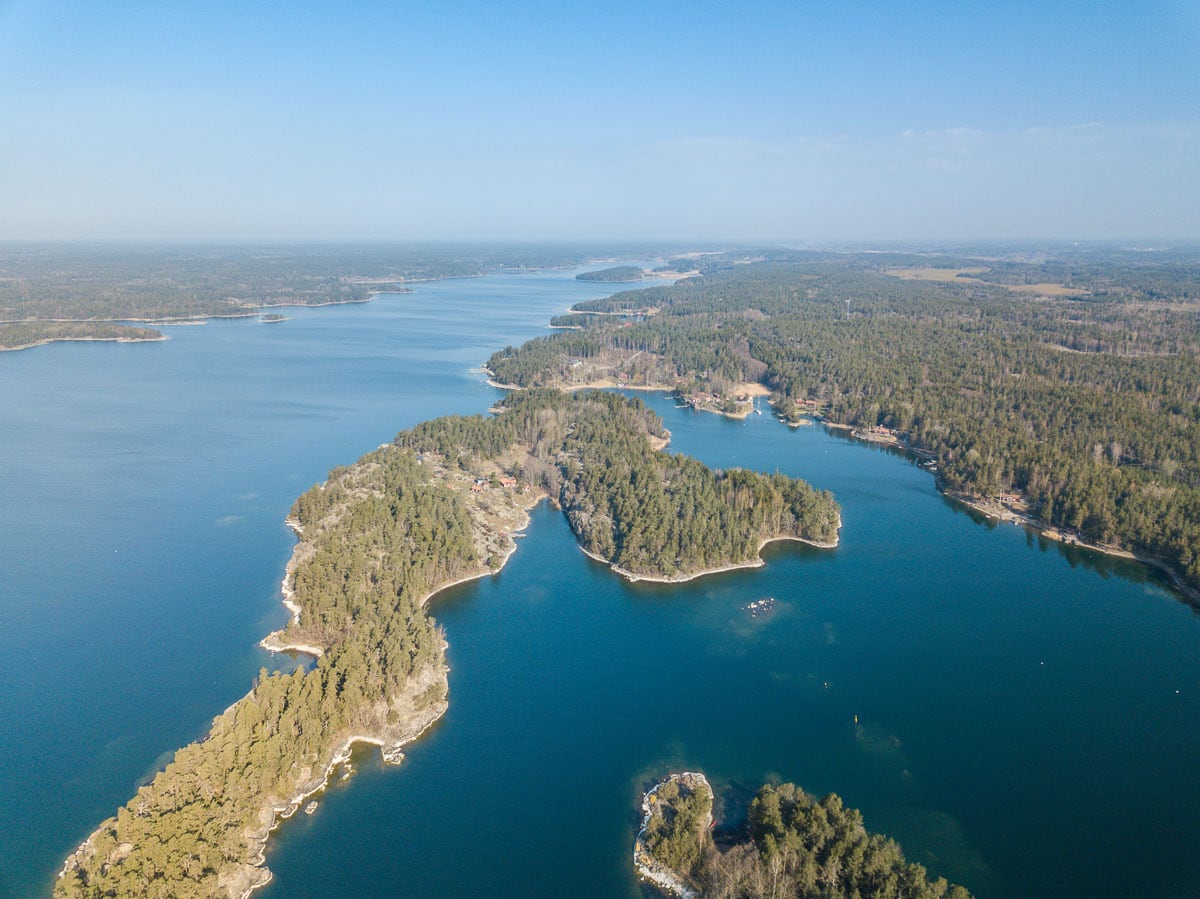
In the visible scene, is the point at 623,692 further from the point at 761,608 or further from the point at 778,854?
the point at 778,854

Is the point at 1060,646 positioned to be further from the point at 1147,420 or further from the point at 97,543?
the point at 97,543

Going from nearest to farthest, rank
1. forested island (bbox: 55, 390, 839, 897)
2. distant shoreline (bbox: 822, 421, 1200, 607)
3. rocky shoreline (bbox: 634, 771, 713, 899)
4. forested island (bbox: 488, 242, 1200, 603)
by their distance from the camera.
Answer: forested island (bbox: 55, 390, 839, 897) → rocky shoreline (bbox: 634, 771, 713, 899) → distant shoreline (bbox: 822, 421, 1200, 607) → forested island (bbox: 488, 242, 1200, 603)

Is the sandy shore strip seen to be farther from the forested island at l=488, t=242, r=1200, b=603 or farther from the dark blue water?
the dark blue water

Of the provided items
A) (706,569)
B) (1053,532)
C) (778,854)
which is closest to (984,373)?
(1053,532)

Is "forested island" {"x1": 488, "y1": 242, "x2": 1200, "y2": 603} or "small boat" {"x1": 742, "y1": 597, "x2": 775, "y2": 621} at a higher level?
"forested island" {"x1": 488, "y1": 242, "x2": 1200, "y2": 603}

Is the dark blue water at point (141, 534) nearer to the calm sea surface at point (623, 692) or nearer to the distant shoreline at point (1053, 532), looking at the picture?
the calm sea surface at point (623, 692)

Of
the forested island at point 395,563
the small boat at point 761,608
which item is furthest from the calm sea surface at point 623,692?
the forested island at point 395,563

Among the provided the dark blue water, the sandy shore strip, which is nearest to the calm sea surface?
the dark blue water

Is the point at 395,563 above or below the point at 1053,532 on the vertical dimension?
above
